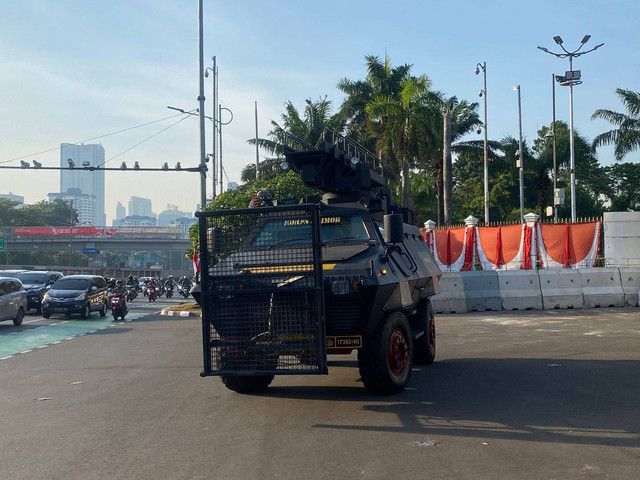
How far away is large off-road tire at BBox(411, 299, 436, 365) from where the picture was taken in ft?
34.7

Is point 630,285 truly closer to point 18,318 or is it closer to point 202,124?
point 18,318

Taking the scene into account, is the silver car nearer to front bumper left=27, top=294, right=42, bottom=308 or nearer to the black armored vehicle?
front bumper left=27, top=294, right=42, bottom=308

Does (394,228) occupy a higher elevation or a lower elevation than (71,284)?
higher

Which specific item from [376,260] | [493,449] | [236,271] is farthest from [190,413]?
[493,449]

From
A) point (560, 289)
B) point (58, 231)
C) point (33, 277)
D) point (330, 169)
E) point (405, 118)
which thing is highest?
point (405, 118)

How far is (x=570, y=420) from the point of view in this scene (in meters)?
6.79

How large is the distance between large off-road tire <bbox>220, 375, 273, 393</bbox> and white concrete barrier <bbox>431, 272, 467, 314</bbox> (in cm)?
1195

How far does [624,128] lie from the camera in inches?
1629

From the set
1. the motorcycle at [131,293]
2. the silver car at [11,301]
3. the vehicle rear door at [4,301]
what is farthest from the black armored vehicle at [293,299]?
the motorcycle at [131,293]

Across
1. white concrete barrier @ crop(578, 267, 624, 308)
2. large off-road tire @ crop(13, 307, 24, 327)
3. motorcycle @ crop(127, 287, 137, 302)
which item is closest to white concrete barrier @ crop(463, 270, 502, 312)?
white concrete barrier @ crop(578, 267, 624, 308)

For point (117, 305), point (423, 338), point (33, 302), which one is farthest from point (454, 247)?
point (33, 302)

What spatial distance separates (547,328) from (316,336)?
953 centimetres

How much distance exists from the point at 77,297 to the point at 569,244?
1667 cm

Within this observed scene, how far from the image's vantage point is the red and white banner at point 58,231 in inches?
3177
